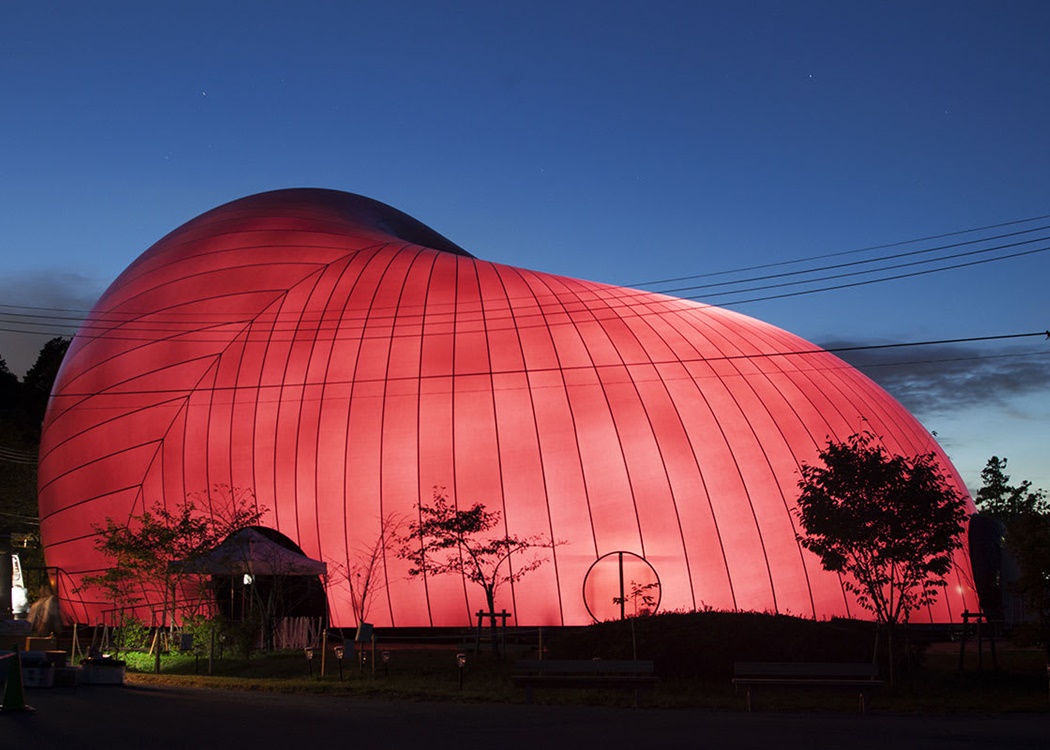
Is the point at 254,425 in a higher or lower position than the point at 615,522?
higher

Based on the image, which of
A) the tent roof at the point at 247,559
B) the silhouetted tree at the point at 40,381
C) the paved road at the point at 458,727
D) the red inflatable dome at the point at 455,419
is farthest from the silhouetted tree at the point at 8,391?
the paved road at the point at 458,727

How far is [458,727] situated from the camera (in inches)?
553

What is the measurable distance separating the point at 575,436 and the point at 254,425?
10661 millimetres

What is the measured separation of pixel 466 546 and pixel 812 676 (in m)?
12.9

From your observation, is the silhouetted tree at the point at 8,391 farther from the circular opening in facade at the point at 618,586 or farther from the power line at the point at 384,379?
the circular opening in facade at the point at 618,586

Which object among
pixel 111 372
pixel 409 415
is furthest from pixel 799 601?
pixel 111 372

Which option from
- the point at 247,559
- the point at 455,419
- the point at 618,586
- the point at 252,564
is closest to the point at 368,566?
the point at 252,564

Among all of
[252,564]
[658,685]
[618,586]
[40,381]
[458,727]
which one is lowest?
[458,727]

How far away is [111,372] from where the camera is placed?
3769cm

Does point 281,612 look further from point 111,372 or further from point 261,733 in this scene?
point 261,733

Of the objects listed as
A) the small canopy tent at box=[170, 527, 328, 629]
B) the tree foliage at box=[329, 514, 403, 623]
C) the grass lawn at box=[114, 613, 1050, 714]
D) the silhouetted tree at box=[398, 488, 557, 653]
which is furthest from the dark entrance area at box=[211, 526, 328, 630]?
the silhouetted tree at box=[398, 488, 557, 653]

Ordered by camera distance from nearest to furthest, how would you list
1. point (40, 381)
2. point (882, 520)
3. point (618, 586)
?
point (882, 520) → point (618, 586) → point (40, 381)

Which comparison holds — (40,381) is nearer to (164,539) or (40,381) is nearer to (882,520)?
(164,539)

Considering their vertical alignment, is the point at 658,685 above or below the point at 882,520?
below
